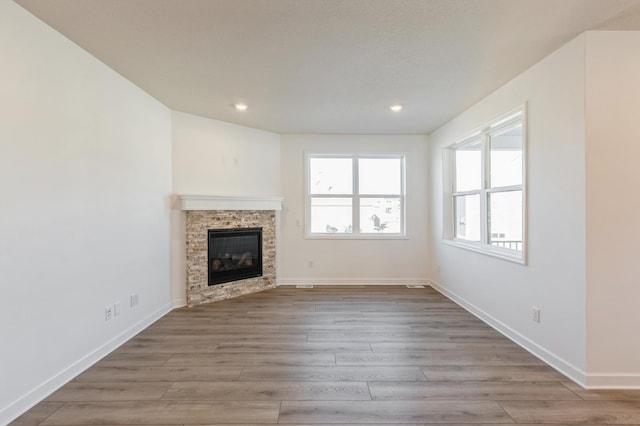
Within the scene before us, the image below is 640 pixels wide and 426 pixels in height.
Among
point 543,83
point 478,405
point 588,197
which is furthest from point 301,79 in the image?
point 478,405

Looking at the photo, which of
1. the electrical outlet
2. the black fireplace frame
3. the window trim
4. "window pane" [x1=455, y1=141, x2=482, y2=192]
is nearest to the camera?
the electrical outlet

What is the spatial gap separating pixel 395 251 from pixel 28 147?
465 cm

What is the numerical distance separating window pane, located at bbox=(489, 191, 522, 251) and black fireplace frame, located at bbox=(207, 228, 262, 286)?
3.29m

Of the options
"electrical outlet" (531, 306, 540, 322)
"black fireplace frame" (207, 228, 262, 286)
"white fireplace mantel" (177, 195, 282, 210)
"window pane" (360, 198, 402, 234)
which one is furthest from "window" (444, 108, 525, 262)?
"black fireplace frame" (207, 228, 262, 286)

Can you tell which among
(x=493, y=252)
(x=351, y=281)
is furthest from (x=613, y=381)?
(x=351, y=281)

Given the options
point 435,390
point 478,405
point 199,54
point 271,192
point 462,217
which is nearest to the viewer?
point 478,405

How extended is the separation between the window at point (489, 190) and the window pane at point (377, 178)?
943 mm

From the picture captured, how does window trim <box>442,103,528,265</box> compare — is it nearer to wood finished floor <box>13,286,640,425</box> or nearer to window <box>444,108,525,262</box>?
window <box>444,108,525,262</box>

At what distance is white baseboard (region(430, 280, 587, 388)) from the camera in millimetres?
2242

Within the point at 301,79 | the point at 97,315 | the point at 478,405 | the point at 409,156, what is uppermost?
the point at 301,79

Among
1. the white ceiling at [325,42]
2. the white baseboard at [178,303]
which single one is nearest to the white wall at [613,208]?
the white ceiling at [325,42]

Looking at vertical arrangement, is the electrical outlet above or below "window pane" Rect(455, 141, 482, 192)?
below

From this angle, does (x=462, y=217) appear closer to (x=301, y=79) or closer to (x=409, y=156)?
(x=409, y=156)

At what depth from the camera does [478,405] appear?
1979 millimetres
